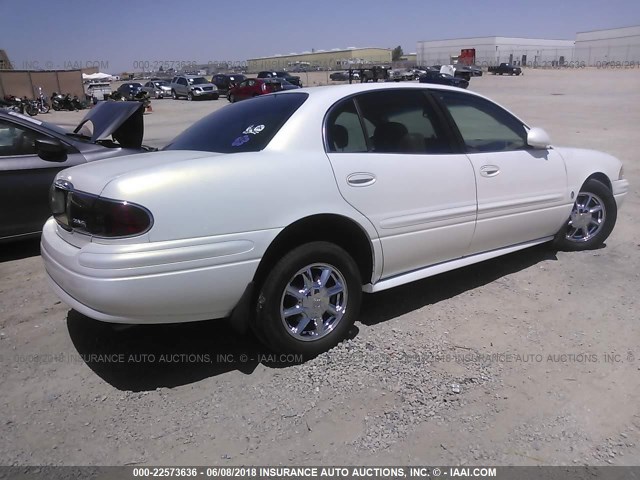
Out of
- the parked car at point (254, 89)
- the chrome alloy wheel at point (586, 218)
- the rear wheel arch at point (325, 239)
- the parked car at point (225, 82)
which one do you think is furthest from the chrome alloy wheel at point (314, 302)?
the parked car at point (225, 82)

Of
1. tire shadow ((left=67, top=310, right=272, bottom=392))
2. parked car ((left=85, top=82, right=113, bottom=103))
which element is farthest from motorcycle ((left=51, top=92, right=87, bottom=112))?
tire shadow ((left=67, top=310, right=272, bottom=392))

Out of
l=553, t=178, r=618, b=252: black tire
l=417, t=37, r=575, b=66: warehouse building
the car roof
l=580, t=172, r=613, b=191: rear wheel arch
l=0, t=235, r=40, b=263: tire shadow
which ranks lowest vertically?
l=0, t=235, r=40, b=263: tire shadow

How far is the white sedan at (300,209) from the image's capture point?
2.71 m

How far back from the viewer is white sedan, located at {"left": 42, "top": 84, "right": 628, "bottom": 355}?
2.71 meters

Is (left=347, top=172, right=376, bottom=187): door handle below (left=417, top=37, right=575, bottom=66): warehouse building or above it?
below

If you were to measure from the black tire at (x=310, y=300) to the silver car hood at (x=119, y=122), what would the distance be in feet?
10.3

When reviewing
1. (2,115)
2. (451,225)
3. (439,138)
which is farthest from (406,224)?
(2,115)

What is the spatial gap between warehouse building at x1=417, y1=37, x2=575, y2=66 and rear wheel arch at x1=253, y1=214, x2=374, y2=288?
314ft

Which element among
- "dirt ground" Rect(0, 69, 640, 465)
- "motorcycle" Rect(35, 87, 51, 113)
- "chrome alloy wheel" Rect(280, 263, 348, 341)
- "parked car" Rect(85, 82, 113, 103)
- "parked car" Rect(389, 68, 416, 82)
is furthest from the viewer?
"parked car" Rect(389, 68, 416, 82)

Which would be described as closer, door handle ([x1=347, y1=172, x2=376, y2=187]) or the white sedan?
the white sedan

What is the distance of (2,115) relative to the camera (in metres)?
5.03

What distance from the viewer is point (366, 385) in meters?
3.04

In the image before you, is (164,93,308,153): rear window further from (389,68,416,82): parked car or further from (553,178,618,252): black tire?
(389,68,416,82): parked car

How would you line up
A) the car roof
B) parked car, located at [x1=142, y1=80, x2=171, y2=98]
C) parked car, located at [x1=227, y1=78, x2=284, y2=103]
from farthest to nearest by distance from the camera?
parked car, located at [x1=142, y1=80, x2=171, y2=98] < parked car, located at [x1=227, y1=78, x2=284, y2=103] < the car roof
